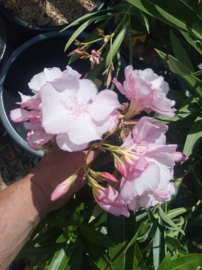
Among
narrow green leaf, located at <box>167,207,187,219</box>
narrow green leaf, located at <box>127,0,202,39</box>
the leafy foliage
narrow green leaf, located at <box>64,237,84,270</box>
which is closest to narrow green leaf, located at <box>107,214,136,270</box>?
the leafy foliage

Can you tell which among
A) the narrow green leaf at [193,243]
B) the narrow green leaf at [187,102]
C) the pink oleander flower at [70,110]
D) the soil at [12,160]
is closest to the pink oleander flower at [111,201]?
the pink oleander flower at [70,110]

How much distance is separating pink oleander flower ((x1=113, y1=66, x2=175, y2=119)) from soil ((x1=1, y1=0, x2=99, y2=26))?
3.40 ft

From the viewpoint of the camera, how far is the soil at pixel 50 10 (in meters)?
1.41

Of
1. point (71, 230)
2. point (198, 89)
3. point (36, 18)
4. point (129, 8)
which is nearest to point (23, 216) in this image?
point (71, 230)

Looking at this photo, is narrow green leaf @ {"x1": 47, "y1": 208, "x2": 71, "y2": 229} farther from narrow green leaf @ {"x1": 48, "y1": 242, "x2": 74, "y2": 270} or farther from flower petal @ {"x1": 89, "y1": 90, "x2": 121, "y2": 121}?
flower petal @ {"x1": 89, "y1": 90, "x2": 121, "y2": 121}

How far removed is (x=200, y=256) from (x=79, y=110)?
54 cm

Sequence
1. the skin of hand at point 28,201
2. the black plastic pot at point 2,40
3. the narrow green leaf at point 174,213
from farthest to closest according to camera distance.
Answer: the black plastic pot at point 2,40, the narrow green leaf at point 174,213, the skin of hand at point 28,201

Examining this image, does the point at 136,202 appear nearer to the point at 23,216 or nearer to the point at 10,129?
the point at 23,216

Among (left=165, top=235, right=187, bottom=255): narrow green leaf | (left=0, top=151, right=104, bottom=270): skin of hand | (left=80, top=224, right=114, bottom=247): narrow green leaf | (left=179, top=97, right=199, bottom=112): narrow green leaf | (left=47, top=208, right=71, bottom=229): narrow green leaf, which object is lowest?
(left=165, top=235, right=187, bottom=255): narrow green leaf

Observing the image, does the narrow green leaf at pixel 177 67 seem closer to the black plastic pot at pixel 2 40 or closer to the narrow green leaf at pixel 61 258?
the narrow green leaf at pixel 61 258

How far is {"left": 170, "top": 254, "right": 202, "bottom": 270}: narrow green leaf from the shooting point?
74 centimetres

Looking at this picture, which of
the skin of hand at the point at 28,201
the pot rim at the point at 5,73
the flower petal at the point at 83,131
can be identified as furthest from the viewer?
the pot rim at the point at 5,73

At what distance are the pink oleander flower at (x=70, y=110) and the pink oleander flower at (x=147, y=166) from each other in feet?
0.19

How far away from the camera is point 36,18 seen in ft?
4.65
